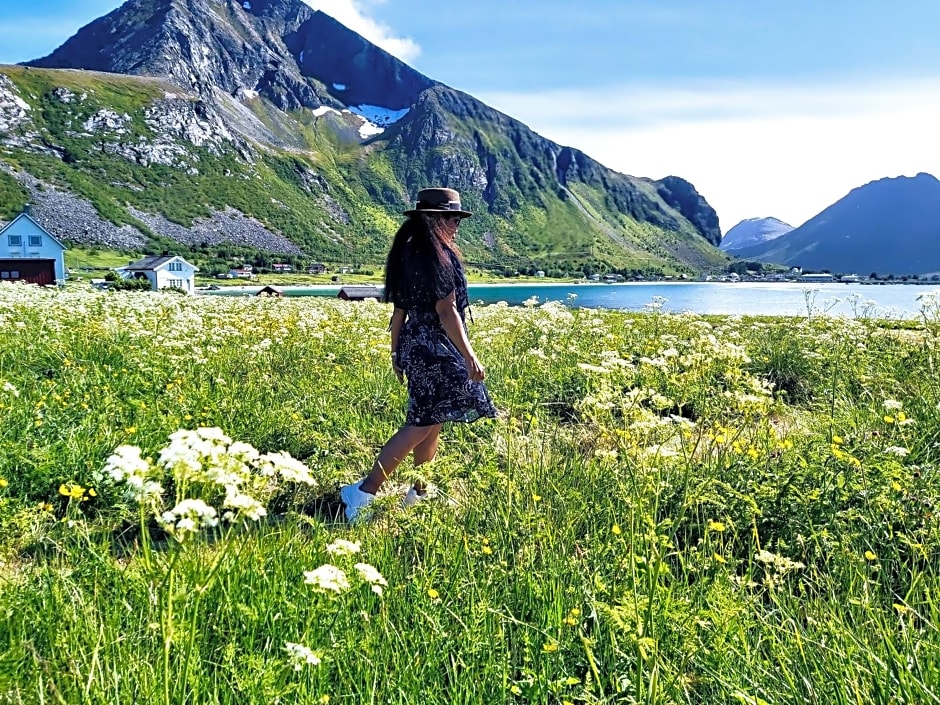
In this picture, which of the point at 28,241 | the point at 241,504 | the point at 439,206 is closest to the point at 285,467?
the point at 241,504

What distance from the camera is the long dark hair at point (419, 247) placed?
172 inches

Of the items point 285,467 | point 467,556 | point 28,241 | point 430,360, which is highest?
point 28,241

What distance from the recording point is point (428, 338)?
4.56 metres

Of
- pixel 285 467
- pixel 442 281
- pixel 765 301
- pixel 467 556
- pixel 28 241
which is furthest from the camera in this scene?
pixel 28 241

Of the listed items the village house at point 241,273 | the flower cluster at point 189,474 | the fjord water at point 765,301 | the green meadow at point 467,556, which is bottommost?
the green meadow at point 467,556

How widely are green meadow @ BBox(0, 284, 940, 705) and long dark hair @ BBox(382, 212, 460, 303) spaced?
4.74ft

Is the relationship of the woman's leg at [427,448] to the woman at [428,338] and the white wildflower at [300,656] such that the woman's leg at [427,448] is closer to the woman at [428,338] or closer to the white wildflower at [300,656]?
the woman at [428,338]

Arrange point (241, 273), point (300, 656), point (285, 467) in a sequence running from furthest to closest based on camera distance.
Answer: point (241, 273) < point (285, 467) < point (300, 656)

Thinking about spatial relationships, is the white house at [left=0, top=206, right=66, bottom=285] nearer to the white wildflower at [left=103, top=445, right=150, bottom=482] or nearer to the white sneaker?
the white sneaker

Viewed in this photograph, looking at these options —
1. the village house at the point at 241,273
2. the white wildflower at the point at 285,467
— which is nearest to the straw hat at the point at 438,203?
the white wildflower at the point at 285,467

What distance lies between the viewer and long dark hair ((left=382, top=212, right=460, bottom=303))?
4.37 metres

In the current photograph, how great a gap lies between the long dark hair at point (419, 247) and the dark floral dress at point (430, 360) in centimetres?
3

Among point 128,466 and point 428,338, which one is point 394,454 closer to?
point 428,338

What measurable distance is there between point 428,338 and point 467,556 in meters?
1.96
